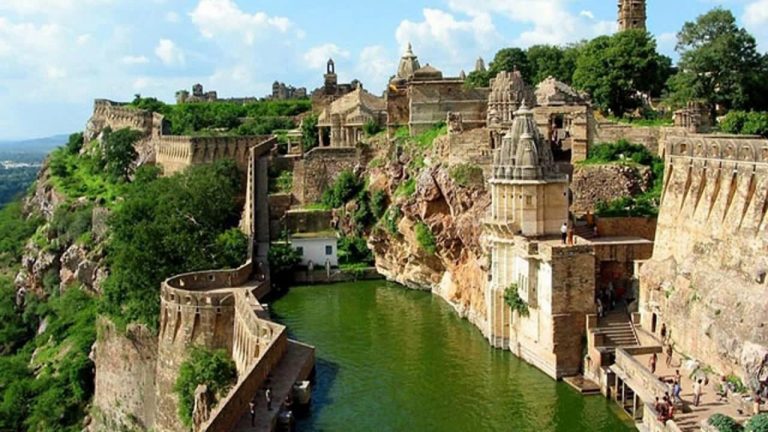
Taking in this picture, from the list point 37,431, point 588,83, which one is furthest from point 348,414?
point 588,83

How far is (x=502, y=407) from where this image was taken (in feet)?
94.5

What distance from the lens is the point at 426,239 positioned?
4562 centimetres

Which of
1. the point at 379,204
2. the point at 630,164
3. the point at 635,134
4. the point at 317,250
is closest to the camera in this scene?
the point at 630,164

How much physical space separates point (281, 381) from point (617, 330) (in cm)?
1201

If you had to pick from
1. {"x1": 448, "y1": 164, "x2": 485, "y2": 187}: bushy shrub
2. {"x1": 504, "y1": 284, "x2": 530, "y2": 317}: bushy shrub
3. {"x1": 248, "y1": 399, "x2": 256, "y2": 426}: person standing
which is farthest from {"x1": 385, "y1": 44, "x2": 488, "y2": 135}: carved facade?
{"x1": 248, "y1": 399, "x2": 256, "y2": 426}: person standing

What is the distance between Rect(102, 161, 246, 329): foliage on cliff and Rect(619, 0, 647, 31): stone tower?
125ft

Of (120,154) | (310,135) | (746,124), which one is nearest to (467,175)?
(746,124)

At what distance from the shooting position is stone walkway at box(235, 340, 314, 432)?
24.5m

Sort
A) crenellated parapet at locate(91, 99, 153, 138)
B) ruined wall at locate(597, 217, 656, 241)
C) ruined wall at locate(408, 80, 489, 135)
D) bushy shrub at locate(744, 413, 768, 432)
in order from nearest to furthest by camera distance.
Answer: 1. bushy shrub at locate(744, 413, 768, 432)
2. ruined wall at locate(597, 217, 656, 241)
3. ruined wall at locate(408, 80, 489, 135)
4. crenellated parapet at locate(91, 99, 153, 138)

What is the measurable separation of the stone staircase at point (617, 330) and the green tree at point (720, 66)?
2116 cm

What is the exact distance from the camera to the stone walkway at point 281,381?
80.5ft

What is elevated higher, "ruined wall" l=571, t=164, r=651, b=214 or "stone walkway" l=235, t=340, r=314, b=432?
"ruined wall" l=571, t=164, r=651, b=214

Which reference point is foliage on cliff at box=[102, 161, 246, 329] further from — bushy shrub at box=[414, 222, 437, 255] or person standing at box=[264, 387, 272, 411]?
person standing at box=[264, 387, 272, 411]

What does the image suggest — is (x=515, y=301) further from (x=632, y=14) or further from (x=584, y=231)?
(x=632, y=14)
